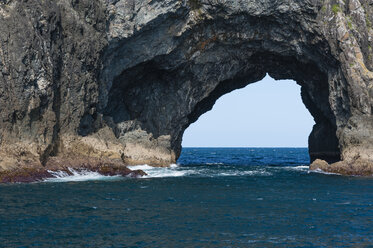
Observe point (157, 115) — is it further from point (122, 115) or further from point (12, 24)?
point (12, 24)

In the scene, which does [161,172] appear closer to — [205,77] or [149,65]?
[149,65]

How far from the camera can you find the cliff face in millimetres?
40812

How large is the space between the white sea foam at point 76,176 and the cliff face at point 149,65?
1564 mm

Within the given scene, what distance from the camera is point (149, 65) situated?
55250mm

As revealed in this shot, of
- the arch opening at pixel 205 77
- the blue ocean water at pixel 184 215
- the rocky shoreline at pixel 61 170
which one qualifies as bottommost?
the blue ocean water at pixel 184 215

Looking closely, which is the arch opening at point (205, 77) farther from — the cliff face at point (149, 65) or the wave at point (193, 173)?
the wave at point (193, 173)

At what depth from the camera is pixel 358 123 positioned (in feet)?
160

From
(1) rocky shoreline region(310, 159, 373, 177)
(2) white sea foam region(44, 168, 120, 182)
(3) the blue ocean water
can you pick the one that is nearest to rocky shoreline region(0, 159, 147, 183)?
(2) white sea foam region(44, 168, 120, 182)

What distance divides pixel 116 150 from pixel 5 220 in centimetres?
2849

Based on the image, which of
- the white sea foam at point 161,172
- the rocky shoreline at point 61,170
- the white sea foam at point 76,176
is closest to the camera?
the rocky shoreline at point 61,170

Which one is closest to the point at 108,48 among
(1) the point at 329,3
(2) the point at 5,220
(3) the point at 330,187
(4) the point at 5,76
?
(4) the point at 5,76

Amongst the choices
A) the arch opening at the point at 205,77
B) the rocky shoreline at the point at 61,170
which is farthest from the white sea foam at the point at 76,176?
the arch opening at the point at 205,77

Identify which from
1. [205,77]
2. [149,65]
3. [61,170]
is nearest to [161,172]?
[61,170]

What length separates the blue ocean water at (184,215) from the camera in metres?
18.1
